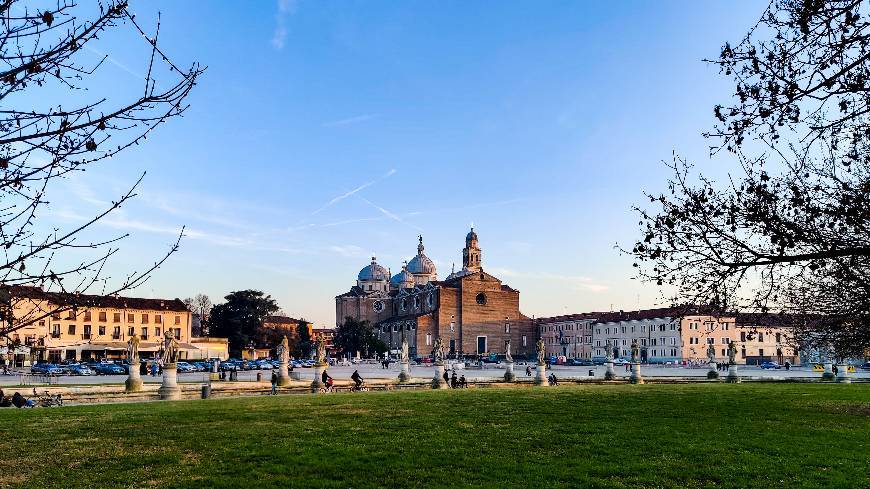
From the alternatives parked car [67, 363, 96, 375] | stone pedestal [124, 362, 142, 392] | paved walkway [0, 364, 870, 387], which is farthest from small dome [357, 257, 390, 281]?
stone pedestal [124, 362, 142, 392]

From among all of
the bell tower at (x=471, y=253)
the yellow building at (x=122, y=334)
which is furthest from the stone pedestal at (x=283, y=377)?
the bell tower at (x=471, y=253)

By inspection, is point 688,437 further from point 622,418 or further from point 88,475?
point 88,475

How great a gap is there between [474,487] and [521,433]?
5.22 m

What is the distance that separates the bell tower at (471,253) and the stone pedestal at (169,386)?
3848 inches

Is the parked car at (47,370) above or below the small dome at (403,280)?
below

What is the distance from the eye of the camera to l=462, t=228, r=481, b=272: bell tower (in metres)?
126

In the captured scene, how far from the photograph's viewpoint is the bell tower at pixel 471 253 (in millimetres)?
125500

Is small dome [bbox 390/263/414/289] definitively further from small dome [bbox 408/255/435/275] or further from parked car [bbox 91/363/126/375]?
parked car [bbox 91/363/126/375]

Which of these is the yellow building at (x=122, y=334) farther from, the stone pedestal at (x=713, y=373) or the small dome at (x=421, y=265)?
the small dome at (x=421, y=265)

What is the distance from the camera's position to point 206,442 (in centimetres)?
1348

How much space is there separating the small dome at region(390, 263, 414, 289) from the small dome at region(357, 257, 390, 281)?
5.87 feet

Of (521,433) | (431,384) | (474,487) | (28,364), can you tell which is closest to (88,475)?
(474,487)

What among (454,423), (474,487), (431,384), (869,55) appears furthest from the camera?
(431,384)

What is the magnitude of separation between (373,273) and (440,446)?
123 m
